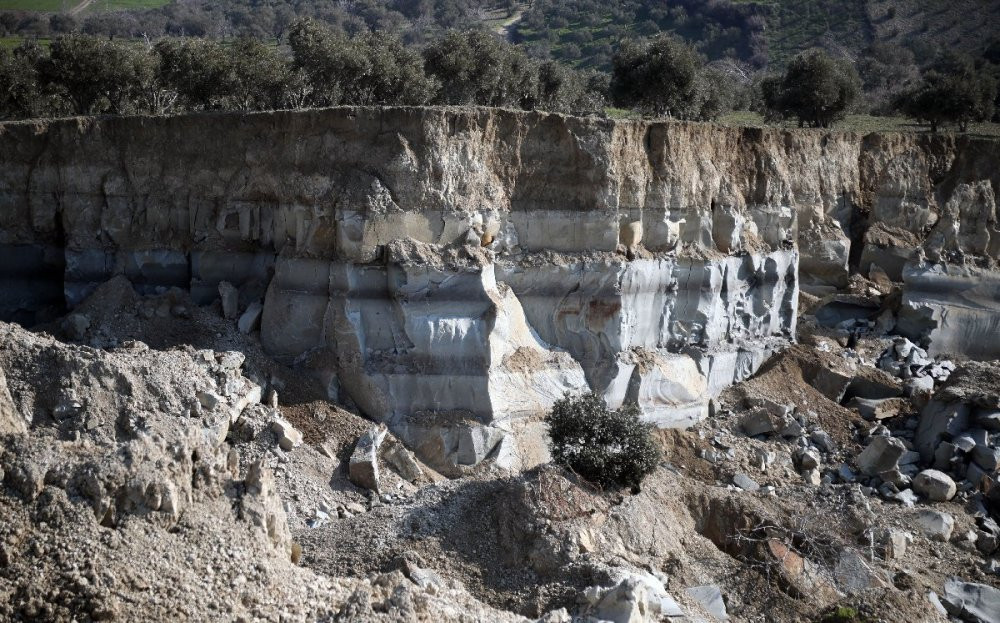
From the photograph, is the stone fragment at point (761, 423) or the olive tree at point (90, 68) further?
the olive tree at point (90, 68)

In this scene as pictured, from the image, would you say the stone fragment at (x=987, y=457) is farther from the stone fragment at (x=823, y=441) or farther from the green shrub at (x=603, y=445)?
the green shrub at (x=603, y=445)

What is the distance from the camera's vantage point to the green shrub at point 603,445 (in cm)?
1858

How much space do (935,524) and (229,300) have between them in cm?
1512

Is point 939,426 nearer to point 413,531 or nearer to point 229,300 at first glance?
point 413,531

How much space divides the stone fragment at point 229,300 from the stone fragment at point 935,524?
48.0 feet

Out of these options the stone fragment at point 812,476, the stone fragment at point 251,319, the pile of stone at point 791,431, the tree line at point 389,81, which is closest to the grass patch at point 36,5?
the tree line at point 389,81

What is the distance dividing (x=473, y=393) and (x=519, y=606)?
6434 millimetres

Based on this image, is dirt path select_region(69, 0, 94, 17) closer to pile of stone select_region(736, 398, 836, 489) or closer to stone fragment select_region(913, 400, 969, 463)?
pile of stone select_region(736, 398, 836, 489)

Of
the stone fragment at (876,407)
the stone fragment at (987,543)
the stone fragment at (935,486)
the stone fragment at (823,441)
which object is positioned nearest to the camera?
the stone fragment at (987,543)

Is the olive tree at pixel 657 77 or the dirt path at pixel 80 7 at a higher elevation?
the dirt path at pixel 80 7

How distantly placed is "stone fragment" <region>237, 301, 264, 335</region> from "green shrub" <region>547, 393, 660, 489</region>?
268 inches

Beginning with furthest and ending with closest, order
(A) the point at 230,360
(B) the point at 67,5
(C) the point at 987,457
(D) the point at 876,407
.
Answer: (B) the point at 67,5, (D) the point at 876,407, (C) the point at 987,457, (A) the point at 230,360

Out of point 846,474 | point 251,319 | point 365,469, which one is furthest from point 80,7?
point 846,474

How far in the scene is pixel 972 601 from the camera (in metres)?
18.2
